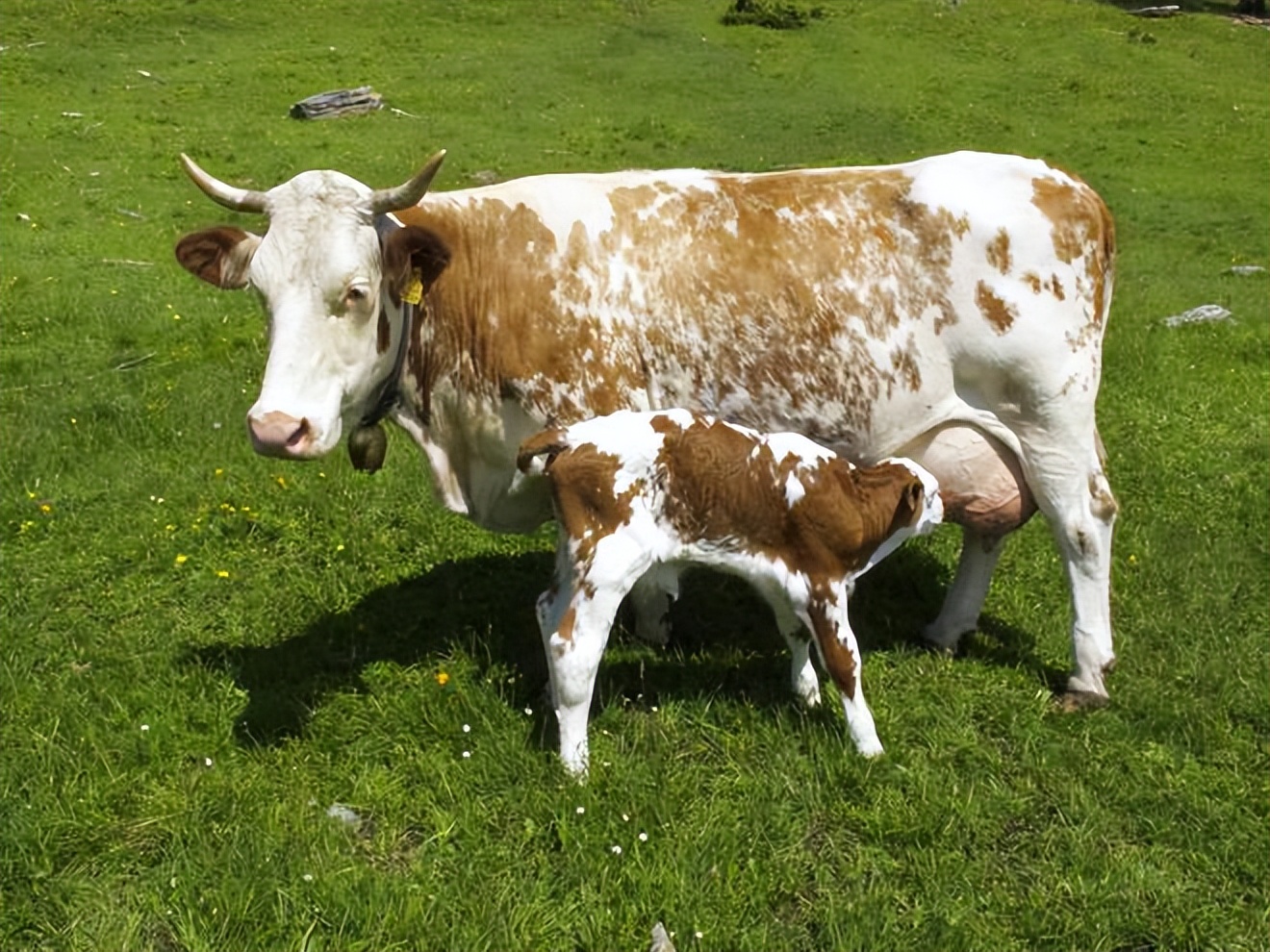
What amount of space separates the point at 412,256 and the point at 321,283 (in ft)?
1.39

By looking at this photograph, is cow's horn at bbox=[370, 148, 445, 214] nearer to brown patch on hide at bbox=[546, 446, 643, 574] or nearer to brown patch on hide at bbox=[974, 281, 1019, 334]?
brown patch on hide at bbox=[546, 446, 643, 574]

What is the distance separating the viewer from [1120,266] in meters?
17.7

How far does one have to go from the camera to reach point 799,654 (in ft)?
17.7

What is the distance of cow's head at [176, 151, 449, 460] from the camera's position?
4.37 meters

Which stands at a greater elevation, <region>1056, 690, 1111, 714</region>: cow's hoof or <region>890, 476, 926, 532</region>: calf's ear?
<region>890, 476, 926, 532</region>: calf's ear

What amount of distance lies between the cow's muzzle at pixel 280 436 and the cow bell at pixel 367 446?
0.98m

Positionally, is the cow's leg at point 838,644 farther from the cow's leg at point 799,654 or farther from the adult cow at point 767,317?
the adult cow at point 767,317

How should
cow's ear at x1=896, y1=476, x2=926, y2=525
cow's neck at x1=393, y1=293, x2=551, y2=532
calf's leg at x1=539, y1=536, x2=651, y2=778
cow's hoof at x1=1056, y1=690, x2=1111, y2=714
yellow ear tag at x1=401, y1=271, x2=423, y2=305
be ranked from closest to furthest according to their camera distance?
calf's leg at x1=539, y1=536, x2=651, y2=778
yellow ear tag at x1=401, y1=271, x2=423, y2=305
cow's ear at x1=896, y1=476, x2=926, y2=525
cow's neck at x1=393, y1=293, x2=551, y2=532
cow's hoof at x1=1056, y1=690, x2=1111, y2=714

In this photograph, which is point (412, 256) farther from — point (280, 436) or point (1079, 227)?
point (1079, 227)

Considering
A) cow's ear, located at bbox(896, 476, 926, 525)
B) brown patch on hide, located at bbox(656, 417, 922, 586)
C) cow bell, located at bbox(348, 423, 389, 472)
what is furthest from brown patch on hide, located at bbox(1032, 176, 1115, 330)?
cow bell, located at bbox(348, 423, 389, 472)

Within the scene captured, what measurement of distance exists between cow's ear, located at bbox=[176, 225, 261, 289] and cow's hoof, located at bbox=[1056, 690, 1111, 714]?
444cm

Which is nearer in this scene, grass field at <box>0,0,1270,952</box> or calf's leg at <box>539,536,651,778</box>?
grass field at <box>0,0,1270,952</box>

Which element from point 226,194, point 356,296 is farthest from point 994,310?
point 226,194

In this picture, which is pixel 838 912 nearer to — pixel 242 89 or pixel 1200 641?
pixel 1200 641
